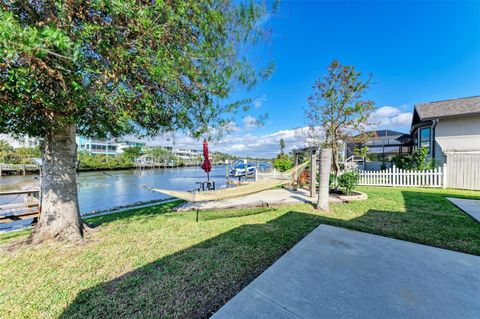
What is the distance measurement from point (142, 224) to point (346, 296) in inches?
151

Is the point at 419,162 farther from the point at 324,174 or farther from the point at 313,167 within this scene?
the point at 324,174

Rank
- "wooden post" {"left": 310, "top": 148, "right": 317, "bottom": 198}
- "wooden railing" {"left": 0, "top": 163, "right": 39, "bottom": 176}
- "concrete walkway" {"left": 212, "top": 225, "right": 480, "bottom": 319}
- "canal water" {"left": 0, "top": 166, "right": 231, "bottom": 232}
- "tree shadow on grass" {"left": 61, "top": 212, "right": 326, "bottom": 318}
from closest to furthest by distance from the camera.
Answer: "concrete walkway" {"left": 212, "top": 225, "right": 480, "bottom": 319} → "tree shadow on grass" {"left": 61, "top": 212, "right": 326, "bottom": 318} → "wooden post" {"left": 310, "top": 148, "right": 317, "bottom": 198} → "canal water" {"left": 0, "top": 166, "right": 231, "bottom": 232} → "wooden railing" {"left": 0, "top": 163, "right": 39, "bottom": 176}

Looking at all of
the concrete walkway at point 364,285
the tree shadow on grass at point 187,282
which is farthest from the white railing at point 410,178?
the tree shadow on grass at point 187,282

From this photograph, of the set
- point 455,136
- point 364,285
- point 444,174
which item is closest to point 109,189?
point 364,285

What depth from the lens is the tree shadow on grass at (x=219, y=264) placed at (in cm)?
167

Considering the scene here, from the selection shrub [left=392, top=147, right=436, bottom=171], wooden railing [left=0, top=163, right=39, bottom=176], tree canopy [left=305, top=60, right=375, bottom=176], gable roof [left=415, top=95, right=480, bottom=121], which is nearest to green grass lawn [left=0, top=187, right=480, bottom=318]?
tree canopy [left=305, top=60, right=375, bottom=176]

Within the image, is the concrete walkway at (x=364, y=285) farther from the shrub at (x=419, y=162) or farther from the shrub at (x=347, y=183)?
the shrub at (x=419, y=162)

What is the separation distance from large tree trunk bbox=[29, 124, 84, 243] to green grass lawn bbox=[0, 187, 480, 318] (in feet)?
0.76

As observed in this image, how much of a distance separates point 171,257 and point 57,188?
7.35ft

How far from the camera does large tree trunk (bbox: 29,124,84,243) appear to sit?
10.1 feet

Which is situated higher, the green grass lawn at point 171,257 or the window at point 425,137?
the window at point 425,137

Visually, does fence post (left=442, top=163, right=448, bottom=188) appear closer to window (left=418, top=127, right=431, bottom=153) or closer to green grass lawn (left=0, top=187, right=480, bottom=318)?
window (left=418, top=127, right=431, bottom=153)

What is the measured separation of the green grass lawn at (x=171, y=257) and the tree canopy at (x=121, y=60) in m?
1.83

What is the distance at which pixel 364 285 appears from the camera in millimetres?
1787
